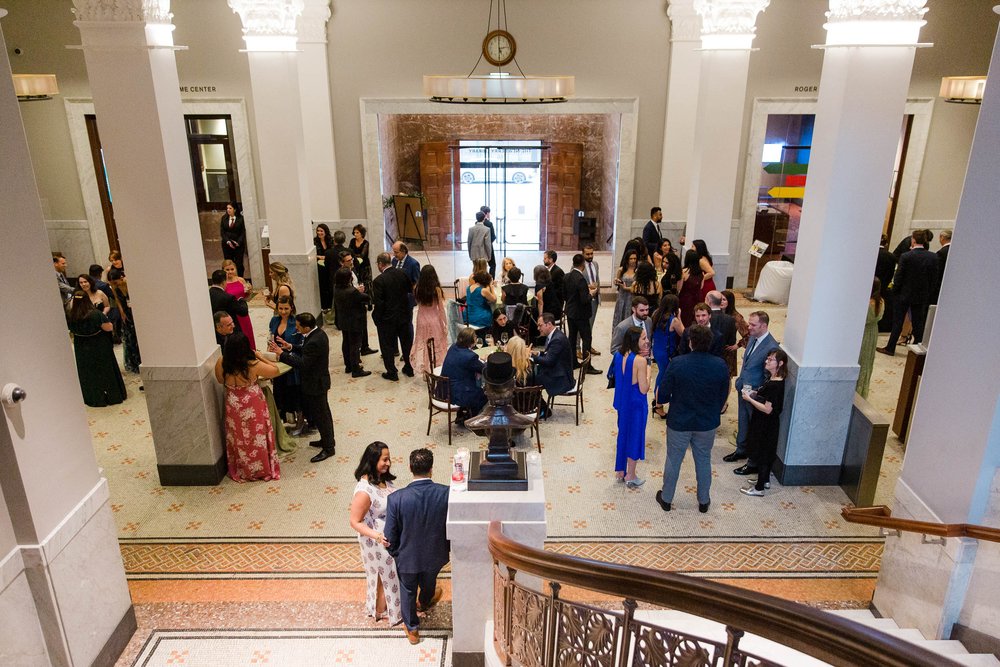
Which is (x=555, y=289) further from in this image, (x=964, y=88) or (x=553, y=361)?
(x=964, y=88)

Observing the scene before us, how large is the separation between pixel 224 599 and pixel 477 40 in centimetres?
936

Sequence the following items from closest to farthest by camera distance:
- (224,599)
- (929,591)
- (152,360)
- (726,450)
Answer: (929,591) → (224,599) → (152,360) → (726,450)

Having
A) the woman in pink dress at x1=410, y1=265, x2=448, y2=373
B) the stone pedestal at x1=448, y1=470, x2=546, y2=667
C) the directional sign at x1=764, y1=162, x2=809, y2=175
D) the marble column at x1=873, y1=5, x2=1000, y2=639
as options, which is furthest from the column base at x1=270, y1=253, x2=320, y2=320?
the directional sign at x1=764, y1=162, x2=809, y2=175

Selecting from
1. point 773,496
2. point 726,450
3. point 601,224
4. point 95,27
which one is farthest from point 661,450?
point 601,224

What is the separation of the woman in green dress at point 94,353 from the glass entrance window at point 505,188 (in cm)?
803

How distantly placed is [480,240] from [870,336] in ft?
21.8

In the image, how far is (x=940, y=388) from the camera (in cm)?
402

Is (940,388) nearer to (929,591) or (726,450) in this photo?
(929,591)

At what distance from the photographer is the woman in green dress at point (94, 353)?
7.52 m

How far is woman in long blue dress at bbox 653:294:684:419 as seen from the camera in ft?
23.9

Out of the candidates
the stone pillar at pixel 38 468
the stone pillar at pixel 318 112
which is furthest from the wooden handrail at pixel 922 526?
the stone pillar at pixel 318 112

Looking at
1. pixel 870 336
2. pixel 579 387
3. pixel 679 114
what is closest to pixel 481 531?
pixel 579 387

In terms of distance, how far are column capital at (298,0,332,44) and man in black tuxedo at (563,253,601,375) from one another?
6083 millimetres

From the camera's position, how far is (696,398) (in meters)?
5.39
